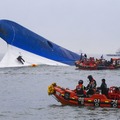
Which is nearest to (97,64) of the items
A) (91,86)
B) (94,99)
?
(91,86)

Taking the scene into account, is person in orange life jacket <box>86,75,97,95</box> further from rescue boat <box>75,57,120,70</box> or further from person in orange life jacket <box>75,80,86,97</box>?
rescue boat <box>75,57,120,70</box>

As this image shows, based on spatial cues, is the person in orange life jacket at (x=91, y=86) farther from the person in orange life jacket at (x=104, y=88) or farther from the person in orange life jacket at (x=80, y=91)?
the person in orange life jacket at (x=104, y=88)

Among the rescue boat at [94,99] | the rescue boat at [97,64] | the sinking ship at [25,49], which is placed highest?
the sinking ship at [25,49]

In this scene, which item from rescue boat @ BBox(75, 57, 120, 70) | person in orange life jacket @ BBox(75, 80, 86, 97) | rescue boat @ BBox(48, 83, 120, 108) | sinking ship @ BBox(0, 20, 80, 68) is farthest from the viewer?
sinking ship @ BBox(0, 20, 80, 68)

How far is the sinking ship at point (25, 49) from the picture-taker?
75438 mm

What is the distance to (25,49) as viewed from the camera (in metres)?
76.9

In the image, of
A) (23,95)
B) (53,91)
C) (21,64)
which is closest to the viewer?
(53,91)

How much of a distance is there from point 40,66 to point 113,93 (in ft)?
169

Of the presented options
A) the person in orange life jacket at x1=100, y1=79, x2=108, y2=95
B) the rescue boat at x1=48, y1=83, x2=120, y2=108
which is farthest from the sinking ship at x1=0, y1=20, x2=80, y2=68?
the person in orange life jacket at x1=100, y1=79, x2=108, y2=95

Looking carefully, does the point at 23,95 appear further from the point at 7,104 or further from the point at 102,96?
the point at 102,96

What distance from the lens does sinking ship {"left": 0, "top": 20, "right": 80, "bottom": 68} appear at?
75438 mm

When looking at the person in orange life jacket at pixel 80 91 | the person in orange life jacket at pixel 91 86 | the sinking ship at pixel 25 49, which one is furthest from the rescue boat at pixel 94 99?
the sinking ship at pixel 25 49

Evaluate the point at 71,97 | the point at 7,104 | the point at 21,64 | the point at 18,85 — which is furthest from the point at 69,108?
the point at 21,64

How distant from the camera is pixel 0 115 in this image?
90.5 ft
